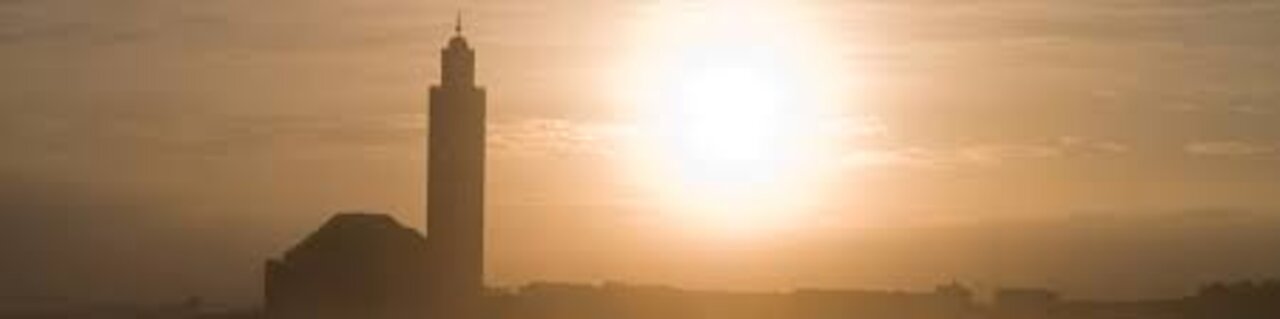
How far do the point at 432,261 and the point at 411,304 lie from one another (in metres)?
1.48

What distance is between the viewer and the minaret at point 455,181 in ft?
223

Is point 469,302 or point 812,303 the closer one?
point 469,302

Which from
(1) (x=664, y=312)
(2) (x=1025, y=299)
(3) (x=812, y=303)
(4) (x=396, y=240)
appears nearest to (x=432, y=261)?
(4) (x=396, y=240)

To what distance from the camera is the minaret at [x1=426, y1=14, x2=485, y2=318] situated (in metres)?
67.9

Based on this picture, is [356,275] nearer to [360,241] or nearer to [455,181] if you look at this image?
[360,241]

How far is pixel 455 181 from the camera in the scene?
68.0m

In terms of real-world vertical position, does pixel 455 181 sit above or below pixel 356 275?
above

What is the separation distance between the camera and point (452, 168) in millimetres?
68000

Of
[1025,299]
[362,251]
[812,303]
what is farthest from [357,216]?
[1025,299]

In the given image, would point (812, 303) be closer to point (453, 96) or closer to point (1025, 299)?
point (1025, 299)

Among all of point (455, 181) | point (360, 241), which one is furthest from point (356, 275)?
point (455, 181)

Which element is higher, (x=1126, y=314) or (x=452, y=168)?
(x=452, y=168)

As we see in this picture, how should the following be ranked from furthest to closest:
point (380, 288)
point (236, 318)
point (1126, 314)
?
point (236, 318) → point (1126, 314) → point (380, 288)

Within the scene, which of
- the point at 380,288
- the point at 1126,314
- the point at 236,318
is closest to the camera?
the point at 380,288
